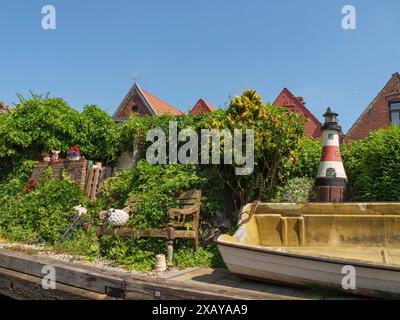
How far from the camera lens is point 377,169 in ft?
22.7

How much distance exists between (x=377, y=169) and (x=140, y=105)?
66.1 feet

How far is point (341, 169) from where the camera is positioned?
701 cm

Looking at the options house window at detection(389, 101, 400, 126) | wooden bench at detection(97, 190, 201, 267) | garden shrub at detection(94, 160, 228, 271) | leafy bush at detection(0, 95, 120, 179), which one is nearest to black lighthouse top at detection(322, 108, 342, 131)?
garden shrub at detection(94, 160, 228, 271)

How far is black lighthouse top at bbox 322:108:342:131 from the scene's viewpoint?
720cm

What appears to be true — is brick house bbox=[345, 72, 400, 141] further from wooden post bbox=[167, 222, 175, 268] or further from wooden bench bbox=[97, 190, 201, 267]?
wooden post bbox=[167, 222, 175, 268]

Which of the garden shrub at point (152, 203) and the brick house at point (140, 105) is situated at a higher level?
the brick house at point (140, 105)

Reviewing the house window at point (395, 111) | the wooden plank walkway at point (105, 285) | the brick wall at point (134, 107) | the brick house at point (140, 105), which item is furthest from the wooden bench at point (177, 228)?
the brick wall at point (134, 107)

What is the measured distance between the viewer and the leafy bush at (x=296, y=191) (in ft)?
23.9

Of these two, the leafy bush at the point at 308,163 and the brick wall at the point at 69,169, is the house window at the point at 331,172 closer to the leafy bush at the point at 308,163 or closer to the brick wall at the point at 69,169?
the leafy bush at the point at 308,163

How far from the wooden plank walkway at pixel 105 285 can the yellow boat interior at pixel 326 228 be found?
1021 mm

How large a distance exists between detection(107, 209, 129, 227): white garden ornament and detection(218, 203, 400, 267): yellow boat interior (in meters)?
2.32

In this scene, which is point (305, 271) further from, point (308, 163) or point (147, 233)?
point (308, 163)
